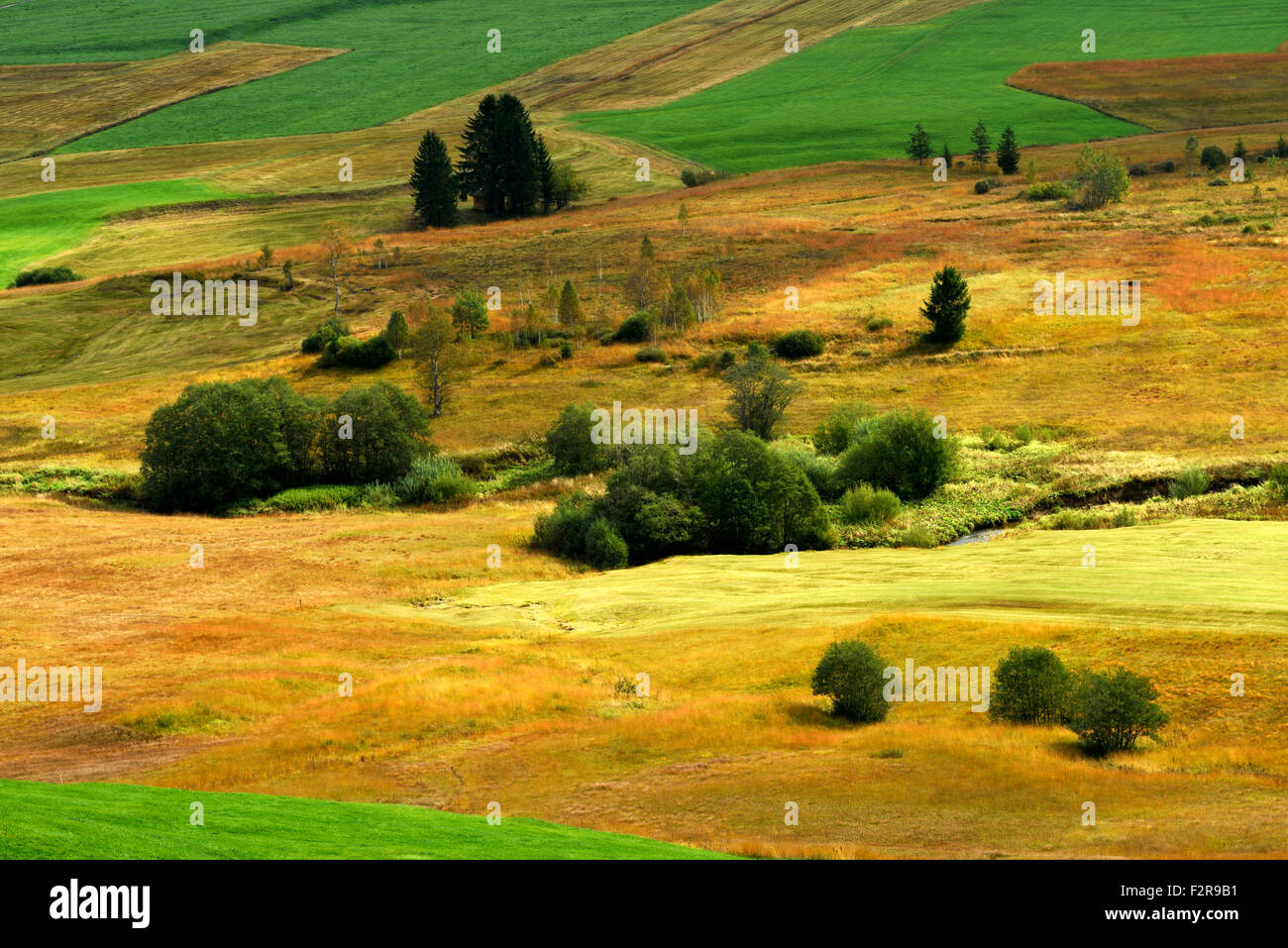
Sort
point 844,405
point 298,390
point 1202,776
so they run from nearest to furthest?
1. point 1202,776
2. point 844,405
3. point 298,390

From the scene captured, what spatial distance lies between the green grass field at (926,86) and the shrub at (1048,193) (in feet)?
77.5

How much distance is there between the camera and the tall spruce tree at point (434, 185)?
121938mm

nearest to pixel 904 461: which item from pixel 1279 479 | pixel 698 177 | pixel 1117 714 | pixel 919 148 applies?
pixel 1279 479

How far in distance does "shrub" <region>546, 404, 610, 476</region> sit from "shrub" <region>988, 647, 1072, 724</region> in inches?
1402

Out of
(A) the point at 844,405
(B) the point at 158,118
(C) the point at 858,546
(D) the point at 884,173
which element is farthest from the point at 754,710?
(B) the point at 158,118

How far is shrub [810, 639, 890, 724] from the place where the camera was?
31406 millimetres

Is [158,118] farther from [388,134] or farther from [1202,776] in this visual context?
[1202,776]

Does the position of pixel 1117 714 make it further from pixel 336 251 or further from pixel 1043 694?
pixel 336 251

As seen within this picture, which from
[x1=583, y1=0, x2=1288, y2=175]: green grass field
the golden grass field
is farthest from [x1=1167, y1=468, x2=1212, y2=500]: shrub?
[x1=583, y1=0, x2=1288, y2=175]: green grass field

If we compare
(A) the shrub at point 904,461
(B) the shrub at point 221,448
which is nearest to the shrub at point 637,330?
(B) the shrub at point 221,448

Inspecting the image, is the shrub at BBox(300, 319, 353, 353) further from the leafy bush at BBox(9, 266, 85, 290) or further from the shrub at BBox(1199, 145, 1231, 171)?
the shrub at BBox(1199, 145, 1231, 171)

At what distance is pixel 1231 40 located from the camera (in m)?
166

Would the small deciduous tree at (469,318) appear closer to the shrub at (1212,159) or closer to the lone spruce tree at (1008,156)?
the lone spruce tree at (1008,156)

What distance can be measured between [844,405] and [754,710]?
1502 inches
